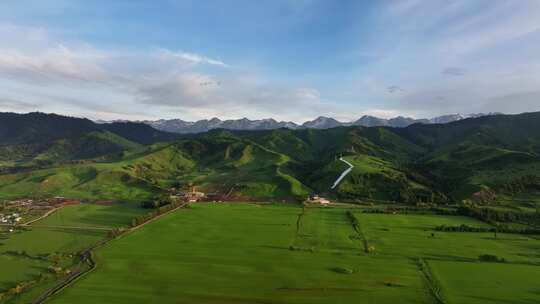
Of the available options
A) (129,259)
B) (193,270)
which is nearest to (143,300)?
(193,270)

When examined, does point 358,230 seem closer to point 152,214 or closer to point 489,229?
point 489,229

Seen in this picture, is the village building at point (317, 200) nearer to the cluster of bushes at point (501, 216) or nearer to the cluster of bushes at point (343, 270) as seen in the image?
the cluster of bushes at point (501, 216)

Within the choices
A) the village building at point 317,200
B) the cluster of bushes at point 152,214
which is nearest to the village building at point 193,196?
the cluster of bushes at point 152,214

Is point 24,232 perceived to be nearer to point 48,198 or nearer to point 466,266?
point 48,198

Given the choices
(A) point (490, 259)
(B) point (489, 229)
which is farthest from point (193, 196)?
(A) point (490, 259)

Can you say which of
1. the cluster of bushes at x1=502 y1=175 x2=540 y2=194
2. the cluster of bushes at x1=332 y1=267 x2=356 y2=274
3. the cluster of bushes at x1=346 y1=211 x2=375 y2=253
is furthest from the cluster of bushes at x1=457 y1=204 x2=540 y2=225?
the cluster of bushes at x1=332 y1=267 x2=356 y2=274

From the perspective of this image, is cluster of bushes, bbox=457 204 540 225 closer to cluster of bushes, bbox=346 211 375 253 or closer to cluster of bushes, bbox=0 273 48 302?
cluster of bushes, bbox=346 211 375 253
